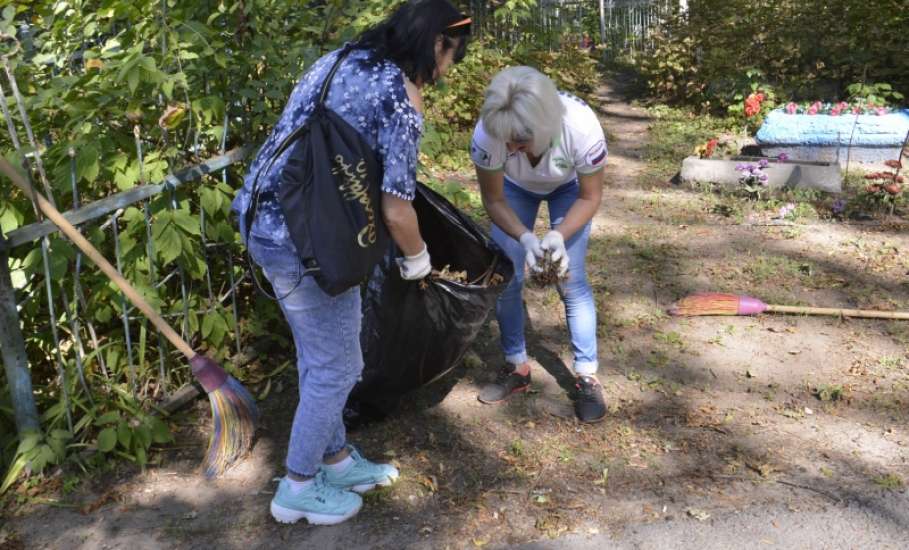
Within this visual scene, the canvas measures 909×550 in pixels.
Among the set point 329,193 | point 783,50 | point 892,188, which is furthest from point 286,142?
point 783,50

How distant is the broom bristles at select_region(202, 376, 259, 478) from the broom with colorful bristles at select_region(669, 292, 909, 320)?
230 centimetres

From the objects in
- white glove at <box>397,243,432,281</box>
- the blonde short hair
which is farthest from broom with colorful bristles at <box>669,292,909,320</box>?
white glove at <box>397,243,432,281</box>

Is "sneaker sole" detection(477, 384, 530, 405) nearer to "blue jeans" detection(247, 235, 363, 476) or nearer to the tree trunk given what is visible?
"blue jeans" detection(247, 235, 363, 476)

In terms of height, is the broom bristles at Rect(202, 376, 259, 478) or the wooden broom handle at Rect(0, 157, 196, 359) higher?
the wooden broom handle at Rect(0, 157, 196, 359)

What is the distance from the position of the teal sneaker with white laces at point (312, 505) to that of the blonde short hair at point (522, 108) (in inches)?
50.5

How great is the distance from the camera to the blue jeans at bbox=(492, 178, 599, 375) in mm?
3104

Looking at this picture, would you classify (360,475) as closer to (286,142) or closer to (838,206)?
(286,142)

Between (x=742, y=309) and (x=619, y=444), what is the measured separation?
4.56 ft

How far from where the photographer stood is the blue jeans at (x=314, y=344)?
225 cm

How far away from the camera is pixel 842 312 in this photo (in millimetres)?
4074

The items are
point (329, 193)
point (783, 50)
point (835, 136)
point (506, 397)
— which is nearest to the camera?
point (329, 193)

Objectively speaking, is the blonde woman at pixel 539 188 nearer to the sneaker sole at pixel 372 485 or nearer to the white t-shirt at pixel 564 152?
the white t-shirt at pixel 564 152

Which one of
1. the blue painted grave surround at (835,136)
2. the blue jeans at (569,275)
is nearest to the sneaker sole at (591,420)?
the blue jeans at (569,275)

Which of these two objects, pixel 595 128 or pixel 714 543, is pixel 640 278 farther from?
pixel 714 543
